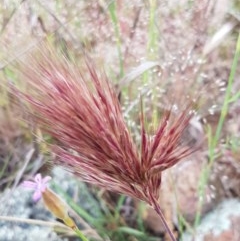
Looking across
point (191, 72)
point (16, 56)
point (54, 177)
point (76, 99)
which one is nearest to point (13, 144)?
point (54, 177)

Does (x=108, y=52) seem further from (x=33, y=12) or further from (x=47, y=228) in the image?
(x=47, y=228)

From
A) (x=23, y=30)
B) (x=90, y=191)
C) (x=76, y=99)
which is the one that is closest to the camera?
(x=76, y=99)

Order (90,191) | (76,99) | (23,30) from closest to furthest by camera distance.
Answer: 1. (76,99)
2. (23,30)
3. (90,191)

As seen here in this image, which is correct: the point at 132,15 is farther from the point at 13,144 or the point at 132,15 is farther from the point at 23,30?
the point at 13,144

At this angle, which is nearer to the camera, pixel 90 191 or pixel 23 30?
pixel 23 30

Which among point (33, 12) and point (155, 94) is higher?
point (33, 12)

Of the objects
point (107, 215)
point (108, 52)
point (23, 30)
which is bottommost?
point (107, 215)
